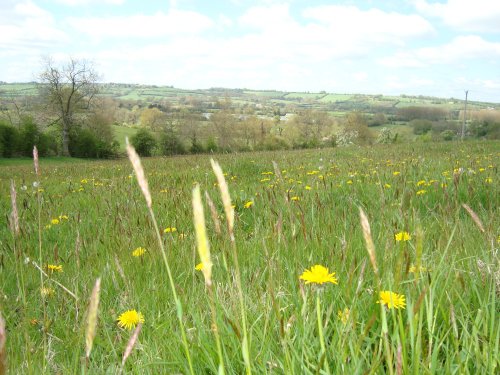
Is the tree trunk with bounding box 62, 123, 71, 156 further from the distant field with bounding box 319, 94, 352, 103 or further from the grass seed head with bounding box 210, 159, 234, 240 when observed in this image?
the distant field with bounding box 319, 94, 352, 103

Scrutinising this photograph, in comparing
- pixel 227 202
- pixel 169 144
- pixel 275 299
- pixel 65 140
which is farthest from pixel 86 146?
pixel 227 202

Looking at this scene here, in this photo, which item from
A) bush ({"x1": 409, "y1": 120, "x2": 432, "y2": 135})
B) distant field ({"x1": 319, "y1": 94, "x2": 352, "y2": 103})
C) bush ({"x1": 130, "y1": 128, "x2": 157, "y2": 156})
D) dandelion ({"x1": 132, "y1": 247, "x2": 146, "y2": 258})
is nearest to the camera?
dandelion ({"x1": 132, "y1": 247, "x2": 146, "y2": 258})

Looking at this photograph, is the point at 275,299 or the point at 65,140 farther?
the point at 65,140

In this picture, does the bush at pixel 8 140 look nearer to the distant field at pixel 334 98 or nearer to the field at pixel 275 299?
the field at pixel 275 299

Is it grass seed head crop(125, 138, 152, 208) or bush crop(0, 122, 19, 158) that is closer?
grass seed head crop(125, 138, 152, 208)

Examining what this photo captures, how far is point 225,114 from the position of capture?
274 feet

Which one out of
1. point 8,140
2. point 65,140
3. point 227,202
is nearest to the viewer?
point 227,202

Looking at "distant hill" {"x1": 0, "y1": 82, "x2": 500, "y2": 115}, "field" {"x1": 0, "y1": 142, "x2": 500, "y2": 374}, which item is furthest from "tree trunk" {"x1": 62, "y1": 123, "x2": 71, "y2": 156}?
"distant hill" {"x1": 0, "y1": 82, "x2": 500, "y2": 115}

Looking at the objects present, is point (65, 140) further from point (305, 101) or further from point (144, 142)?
point (305, 101)

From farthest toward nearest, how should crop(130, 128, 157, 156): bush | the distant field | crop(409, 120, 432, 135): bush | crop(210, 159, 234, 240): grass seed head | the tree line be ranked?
the distant field
crop(409, 120, 432, 135): bush
crop(130, 128, 157, 156): bush
the tree line
crop(210, 159, 234, 240): grass seed head

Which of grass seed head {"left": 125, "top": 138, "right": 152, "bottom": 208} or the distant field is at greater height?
the distant field

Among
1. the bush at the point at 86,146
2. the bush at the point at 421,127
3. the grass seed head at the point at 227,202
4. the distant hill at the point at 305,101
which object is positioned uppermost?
the distant hill at the point at 305,101

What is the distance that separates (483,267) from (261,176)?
6776 millimetres

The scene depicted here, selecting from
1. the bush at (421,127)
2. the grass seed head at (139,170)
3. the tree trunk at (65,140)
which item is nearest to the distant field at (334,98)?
the bush at (421,127)
